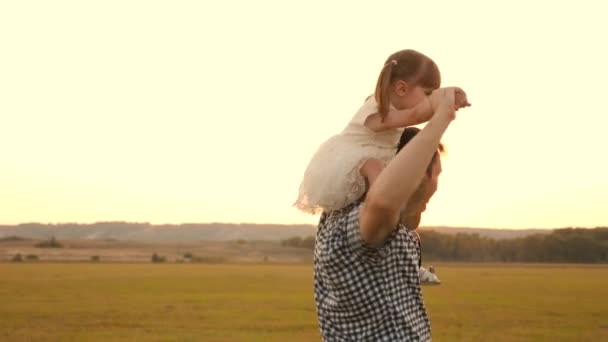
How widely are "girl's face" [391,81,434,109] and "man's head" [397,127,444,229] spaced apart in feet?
0.32

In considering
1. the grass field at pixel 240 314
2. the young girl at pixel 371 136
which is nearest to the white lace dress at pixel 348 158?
the young girl at pixel 371 136

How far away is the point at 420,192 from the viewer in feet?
6.11

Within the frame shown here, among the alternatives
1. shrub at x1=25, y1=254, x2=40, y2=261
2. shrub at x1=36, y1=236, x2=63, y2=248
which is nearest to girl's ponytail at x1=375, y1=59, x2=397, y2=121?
shrub at x1=25, y1=254, x2=40, y2=261

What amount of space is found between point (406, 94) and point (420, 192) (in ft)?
0.64

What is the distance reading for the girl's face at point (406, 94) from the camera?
1.81 metres

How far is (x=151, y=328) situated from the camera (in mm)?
17422

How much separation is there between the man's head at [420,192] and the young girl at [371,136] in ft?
0.10

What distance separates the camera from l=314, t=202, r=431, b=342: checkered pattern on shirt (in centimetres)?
180

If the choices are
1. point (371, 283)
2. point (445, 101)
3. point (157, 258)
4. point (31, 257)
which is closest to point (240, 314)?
point (371, 283)

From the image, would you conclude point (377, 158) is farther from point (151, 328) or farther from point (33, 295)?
point (33, 295)

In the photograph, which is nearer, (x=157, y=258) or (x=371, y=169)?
(x=371, y=169)

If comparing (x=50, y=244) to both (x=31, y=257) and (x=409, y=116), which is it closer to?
(x=31, y=257)

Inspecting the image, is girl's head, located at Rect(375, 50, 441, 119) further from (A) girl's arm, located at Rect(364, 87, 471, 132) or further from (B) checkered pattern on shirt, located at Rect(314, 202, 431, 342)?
(B) checkered pattern on shirt, located at Rect(314, 202, 431, 342)

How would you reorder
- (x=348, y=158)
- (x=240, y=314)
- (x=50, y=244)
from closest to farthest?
1. (x=348, y=158)
2. (x=240, y=314)
3. (x=50, y=244)
